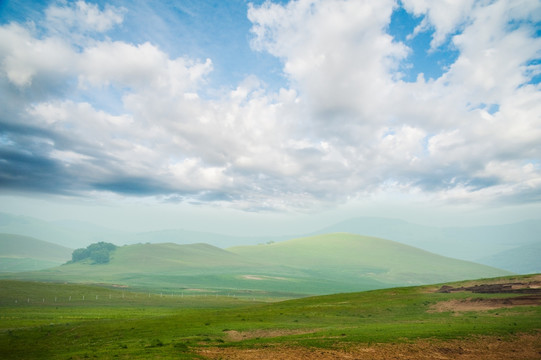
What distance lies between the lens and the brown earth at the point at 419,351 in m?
27.2

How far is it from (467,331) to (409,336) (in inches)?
277

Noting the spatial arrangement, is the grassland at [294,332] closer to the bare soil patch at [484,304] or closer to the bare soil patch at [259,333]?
the bare soil patch at [259,333]

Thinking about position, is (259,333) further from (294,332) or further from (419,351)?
(419,351)

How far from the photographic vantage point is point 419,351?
28.4 m

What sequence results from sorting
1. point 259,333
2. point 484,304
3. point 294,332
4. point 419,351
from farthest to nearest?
point 484,304 < point 259,333 < point 294,332 < point 419,351

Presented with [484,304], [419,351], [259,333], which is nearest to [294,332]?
[259,333]

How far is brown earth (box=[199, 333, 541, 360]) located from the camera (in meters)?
27.2

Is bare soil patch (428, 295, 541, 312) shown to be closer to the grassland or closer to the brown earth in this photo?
the grassland

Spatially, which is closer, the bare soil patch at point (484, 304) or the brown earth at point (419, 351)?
the brown earth at point (419, 351)

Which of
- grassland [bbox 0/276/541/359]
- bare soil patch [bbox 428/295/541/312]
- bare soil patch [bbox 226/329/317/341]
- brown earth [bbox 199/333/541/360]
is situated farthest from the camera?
bare soil patch [bbox 428/295/541/312]

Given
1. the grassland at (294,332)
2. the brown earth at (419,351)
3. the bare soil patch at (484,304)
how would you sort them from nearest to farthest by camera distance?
1. the brown earth at (419,351)
2. the grassland at (294,332)
3. the bare soil patch at (484,304)

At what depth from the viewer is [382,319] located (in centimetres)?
4841

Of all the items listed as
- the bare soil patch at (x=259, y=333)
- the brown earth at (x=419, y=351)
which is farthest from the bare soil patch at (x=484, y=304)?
the bare soil patch at (x=259, y=333)

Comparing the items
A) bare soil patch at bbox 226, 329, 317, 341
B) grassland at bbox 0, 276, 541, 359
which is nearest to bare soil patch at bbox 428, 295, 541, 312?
grassland at bbox 0, 276, 541, 359
